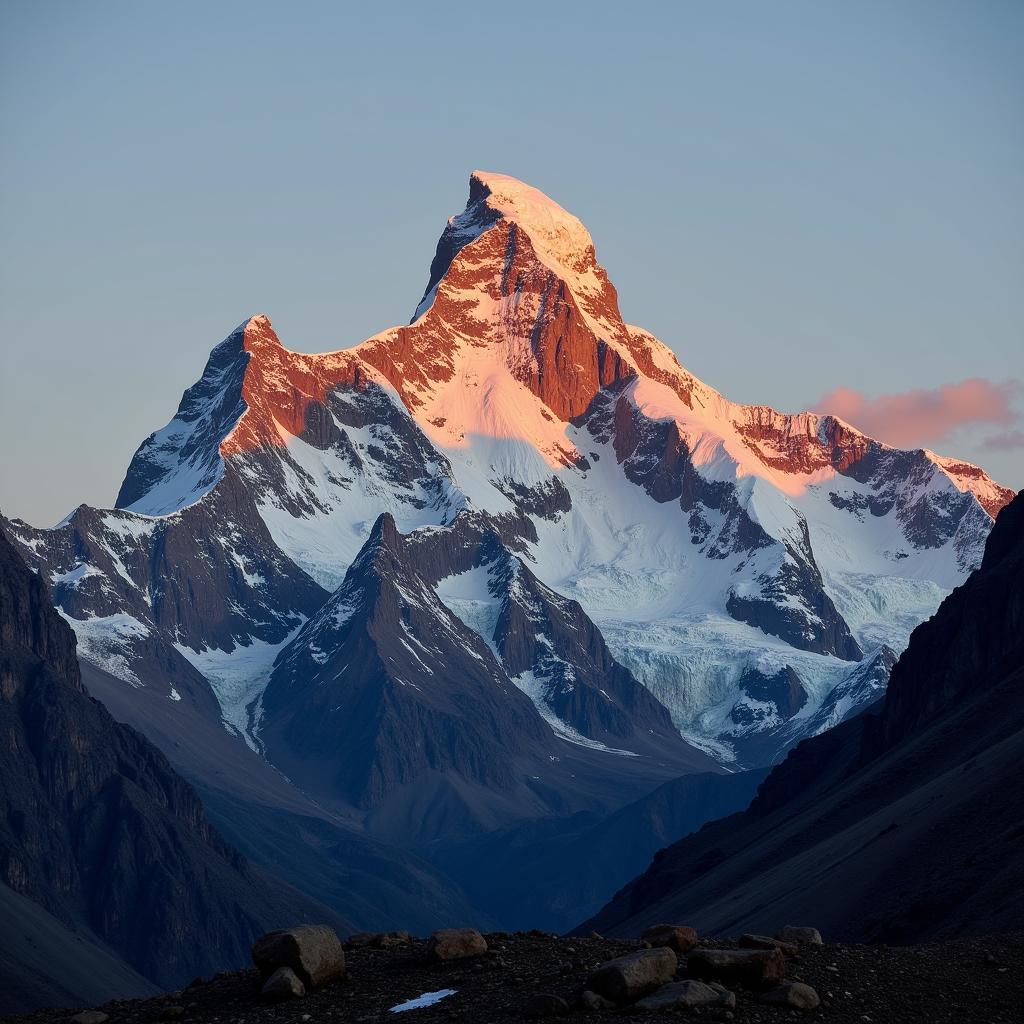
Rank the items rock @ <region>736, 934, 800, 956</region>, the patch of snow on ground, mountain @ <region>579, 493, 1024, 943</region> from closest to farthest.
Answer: the patch of snow on ground < rock @ <region>736, 934, 800, 956</region> < mountain @ <region>579, 493, 1024, 943</region>

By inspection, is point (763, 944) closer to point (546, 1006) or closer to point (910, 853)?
point (546, 1006)

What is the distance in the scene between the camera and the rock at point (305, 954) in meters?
55.9

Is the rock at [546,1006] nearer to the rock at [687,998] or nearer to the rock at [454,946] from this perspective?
the rock at [687,998]

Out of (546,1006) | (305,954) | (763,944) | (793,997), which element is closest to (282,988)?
(305,954)

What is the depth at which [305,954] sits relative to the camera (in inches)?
2202

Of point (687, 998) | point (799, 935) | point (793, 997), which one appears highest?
point (799, 935)

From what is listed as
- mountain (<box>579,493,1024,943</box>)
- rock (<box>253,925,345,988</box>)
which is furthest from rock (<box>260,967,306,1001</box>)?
mountain (<box>579,493,1024,943</box>)

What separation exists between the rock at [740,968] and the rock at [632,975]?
0.83 meters

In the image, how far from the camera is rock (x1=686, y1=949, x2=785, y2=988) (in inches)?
2089

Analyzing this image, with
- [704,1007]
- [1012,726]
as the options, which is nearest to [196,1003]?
[704,1007]

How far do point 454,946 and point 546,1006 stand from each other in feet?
22.8

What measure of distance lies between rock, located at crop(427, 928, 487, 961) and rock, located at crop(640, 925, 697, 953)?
455 cm

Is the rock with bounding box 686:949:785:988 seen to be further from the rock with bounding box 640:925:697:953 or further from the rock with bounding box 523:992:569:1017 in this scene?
the rock with bounding box 523:992:569:1017

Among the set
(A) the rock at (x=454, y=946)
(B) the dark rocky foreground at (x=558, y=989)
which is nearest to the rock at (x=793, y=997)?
(B) the dark rocky foreground at (x=558, y=989)
